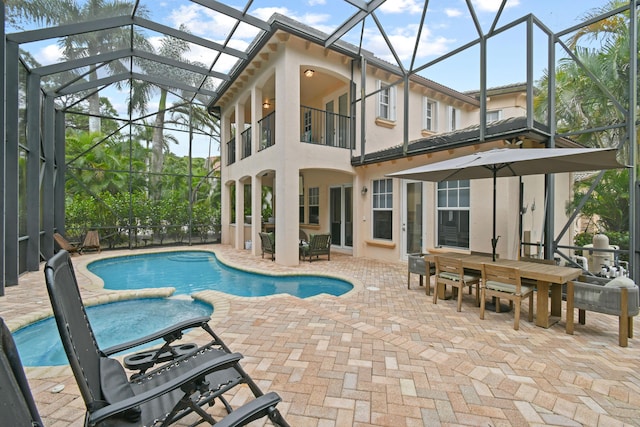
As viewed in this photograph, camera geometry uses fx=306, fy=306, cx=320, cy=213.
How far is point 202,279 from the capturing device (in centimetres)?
791

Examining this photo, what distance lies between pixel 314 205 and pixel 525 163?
8317 mm

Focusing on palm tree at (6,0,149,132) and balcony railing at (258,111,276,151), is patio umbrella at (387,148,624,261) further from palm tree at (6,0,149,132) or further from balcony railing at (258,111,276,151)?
palm tree at (6,0,149,132)

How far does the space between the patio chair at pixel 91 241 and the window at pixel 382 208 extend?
10143 millimetres

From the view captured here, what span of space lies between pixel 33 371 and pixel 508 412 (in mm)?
4246

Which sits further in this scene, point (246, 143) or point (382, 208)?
point (246, 143)

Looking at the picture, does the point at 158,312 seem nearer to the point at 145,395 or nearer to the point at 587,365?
the point at 145,395

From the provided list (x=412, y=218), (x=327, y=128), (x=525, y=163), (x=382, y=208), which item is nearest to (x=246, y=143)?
(x=327, y=128)

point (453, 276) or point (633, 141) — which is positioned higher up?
point (633, 141)

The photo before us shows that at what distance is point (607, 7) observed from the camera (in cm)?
1025

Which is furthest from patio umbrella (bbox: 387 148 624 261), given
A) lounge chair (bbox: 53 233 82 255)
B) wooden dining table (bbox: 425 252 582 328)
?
lounge chair (bbox: 53 233 82 255)

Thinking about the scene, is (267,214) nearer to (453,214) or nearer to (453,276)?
(453,214)

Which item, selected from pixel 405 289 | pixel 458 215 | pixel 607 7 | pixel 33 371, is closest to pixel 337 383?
pixel 33 371

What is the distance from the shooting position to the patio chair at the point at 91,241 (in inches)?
440

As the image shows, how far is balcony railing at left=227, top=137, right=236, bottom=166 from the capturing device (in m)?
13.4
